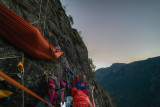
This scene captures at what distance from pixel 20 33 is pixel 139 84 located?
101080 mm

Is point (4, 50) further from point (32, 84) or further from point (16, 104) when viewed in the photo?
point (16, 104)

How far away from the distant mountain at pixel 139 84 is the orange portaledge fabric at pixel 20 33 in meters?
76.4

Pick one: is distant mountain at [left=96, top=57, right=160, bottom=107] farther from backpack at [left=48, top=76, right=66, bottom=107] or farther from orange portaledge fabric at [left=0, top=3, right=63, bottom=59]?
orange portaledge fabric at [left=0, top=3, right=63, bottom=59]

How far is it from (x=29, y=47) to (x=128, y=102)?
292 feet

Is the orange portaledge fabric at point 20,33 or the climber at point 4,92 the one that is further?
the orange portaledge fabric at point 20,33

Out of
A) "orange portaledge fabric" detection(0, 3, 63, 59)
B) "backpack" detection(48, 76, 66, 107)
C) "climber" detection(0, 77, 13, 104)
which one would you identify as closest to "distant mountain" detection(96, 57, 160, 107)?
"backpack" detection(48, 76, 66, 107)

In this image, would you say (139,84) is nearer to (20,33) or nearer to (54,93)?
(54,93)

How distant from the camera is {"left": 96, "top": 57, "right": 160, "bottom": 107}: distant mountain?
65.2m

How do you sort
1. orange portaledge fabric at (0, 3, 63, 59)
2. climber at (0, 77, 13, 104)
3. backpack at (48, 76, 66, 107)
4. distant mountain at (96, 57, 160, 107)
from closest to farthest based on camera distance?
climber at (0, 77, 13, 104)
orange portaledge fabric at (0, 3, 63, 59)
backpack at (48, 76, 66, 107)
distant mountain at (96, 57, 160, 107)

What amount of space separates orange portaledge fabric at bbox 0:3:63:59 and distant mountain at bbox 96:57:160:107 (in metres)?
76.4

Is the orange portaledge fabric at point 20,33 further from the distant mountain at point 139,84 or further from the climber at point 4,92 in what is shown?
the distant mountain at point 139,84

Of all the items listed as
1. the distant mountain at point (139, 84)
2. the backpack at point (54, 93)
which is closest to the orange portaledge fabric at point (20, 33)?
the backpack at point (54, 93)

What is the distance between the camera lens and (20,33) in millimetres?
2883

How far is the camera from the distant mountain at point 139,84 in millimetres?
65250
